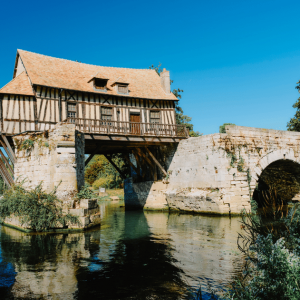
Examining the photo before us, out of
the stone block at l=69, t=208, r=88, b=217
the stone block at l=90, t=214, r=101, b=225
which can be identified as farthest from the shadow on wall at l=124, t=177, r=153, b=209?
the stone block at l=69, t=208, r=88, b=217

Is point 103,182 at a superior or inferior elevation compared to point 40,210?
superior

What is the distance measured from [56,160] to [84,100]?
5.60 m

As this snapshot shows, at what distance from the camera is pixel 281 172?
15398 mm

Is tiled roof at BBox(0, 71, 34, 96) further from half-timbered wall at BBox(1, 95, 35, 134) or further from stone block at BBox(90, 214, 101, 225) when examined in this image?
stone block at BBox(90, 214, 101, 225)

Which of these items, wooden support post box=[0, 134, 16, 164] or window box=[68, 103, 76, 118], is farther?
window box=[68, 103, 76, 118]

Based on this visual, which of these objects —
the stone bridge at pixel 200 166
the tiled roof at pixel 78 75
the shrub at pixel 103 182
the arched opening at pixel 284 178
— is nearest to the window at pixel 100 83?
the tiled roof at pixel 78 75

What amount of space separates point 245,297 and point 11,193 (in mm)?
9071

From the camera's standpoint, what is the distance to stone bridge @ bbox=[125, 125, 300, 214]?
39.3ft

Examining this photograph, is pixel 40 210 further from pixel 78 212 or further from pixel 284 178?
pixel 284 178

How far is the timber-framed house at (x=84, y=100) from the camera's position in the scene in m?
12.6

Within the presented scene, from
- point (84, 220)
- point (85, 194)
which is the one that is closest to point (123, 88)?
point (85, 194)

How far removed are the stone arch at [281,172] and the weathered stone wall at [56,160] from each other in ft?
25.4

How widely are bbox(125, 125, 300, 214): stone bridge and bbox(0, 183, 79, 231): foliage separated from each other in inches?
247

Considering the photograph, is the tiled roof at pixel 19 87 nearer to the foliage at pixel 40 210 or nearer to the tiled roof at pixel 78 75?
the tiled roof at pixel 78 75
